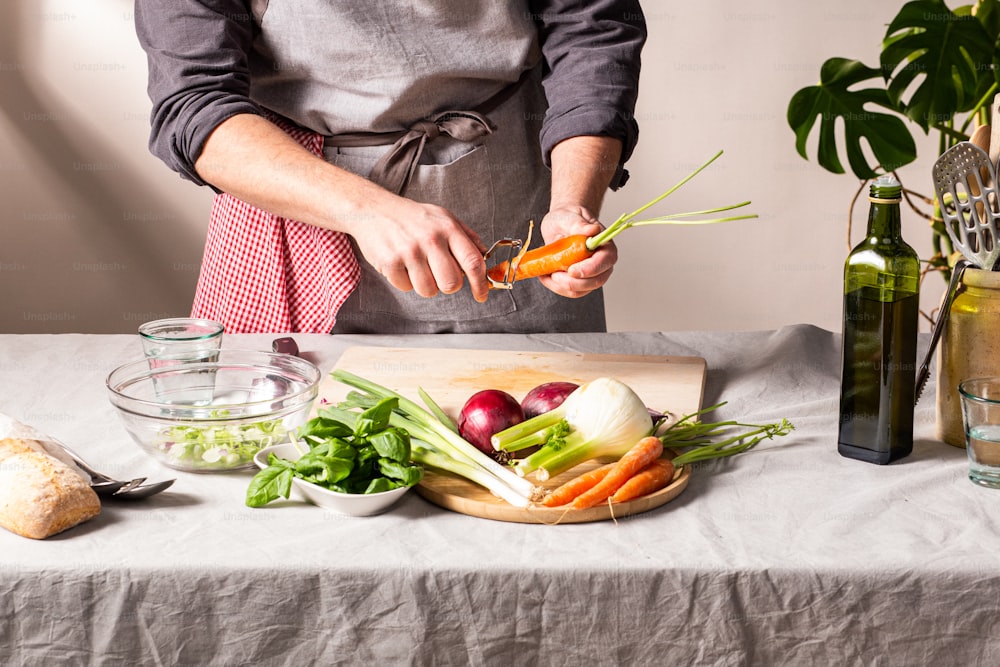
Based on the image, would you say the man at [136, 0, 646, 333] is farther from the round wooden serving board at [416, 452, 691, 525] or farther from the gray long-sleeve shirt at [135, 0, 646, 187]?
the round wooden serving board at [416, 452, 691, 525]

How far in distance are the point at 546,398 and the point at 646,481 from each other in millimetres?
194

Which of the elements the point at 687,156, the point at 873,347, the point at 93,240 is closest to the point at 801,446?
the point at 873,347

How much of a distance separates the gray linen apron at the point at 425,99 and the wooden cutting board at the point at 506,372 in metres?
0.23

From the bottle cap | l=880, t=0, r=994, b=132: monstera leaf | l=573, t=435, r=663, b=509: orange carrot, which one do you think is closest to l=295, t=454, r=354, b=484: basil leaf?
l=573, t=435, r=663, b=509: orange carrot

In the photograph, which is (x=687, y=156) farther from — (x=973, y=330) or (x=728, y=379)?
(x=973, y=330)

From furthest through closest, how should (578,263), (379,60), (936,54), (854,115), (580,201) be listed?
(854,115), (936,54), (379,60), (580,201), (578,263)

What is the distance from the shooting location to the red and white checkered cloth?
1.68 m

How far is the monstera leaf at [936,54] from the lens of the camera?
2117 mm

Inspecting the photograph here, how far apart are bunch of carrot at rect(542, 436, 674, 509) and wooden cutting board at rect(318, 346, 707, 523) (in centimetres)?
24

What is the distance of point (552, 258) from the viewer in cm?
132

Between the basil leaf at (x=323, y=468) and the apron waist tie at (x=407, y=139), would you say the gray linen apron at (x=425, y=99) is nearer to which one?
the apron waist tie at (x=407, y=139)

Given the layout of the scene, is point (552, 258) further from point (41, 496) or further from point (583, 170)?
point (41, 496)

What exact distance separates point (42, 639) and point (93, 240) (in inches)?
93.0

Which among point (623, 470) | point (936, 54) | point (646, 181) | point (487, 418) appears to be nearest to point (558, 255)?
point (487, 418)
